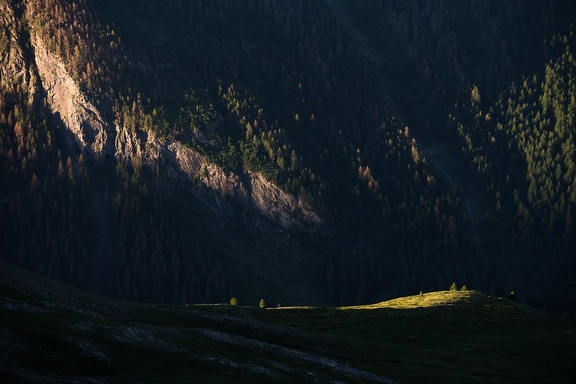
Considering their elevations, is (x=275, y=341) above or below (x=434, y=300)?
below

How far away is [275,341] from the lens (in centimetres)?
12238

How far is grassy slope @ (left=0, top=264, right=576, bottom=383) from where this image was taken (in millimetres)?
83312

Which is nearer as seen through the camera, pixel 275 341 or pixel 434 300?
pixel 275 341

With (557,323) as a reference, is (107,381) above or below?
below

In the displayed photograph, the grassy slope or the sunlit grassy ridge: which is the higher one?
the sunlit grassy ridge

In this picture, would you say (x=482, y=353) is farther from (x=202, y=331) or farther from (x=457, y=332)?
(x=202, y=331)

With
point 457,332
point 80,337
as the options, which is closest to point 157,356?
point 80,337

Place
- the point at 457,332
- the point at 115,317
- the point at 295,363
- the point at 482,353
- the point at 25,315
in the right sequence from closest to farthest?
the point at 25,315 → the point at 295,363 → the point at 115,317 → the point at 482,353 → the point at 457,332

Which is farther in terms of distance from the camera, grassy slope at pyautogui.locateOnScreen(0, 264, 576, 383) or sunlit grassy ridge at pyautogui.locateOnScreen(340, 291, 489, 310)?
sunlit grassy ridge at pyautogui.locateOnScreen(340, 291, 489, 310)

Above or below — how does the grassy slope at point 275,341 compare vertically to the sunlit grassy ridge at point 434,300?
below

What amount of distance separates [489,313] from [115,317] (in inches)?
3300

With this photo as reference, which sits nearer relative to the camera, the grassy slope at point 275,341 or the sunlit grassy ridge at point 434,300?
the grassy slope at point 275,341

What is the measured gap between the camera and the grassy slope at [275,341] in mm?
83312

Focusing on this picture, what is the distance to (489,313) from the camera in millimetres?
174875
